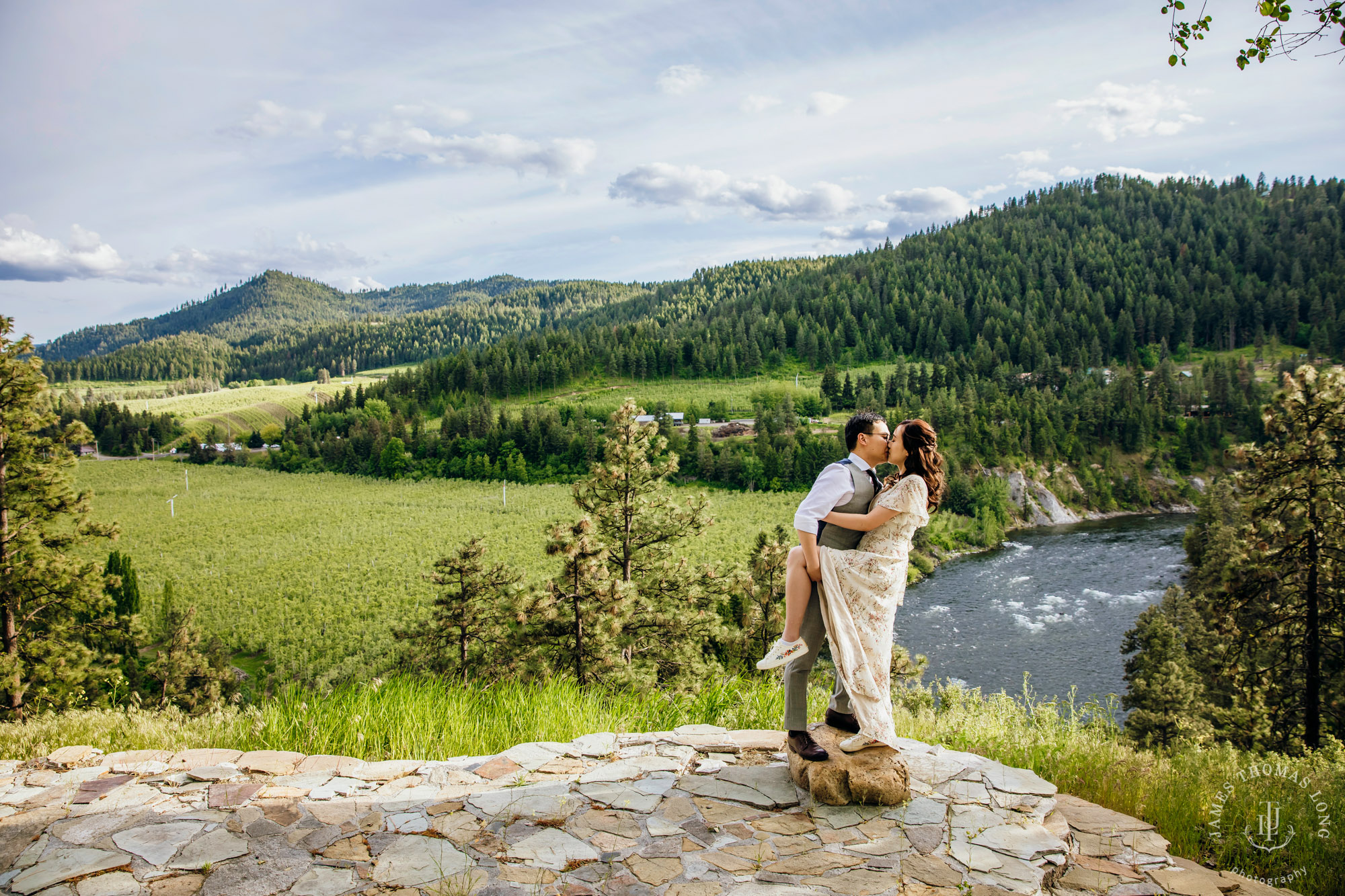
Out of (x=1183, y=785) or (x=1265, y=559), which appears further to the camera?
(x=1265, y=559)

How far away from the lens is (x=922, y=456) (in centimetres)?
461

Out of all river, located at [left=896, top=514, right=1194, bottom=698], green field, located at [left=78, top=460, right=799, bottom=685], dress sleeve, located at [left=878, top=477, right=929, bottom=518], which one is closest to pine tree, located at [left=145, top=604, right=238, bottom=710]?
green field, located at [left=78, top=460, right=799, bottom=685]

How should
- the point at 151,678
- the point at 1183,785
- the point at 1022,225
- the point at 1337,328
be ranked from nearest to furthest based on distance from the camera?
1. the point at 1183,785
2. the point at 151,678
3. the point at 1337,328
4. the point at 1022,225

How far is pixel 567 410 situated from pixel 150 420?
83.0 meters

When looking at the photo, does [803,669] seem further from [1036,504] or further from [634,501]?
[1036,504]

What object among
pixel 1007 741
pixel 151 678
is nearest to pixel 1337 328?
pixel 1007 741

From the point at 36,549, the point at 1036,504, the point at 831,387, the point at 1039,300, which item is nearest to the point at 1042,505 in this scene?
the point at 1036,504

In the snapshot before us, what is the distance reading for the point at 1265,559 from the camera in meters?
12.1

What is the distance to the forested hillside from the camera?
419 feet

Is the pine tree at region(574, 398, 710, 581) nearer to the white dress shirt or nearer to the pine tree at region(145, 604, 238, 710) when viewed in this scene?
the white dress shirt

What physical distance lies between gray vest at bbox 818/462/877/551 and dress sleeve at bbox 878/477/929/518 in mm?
203

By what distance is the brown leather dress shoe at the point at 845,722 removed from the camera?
17.0 ft

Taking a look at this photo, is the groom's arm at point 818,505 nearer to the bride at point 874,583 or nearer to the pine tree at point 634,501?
the bride at point 874,583

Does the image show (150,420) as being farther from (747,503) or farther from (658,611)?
(658,611)
